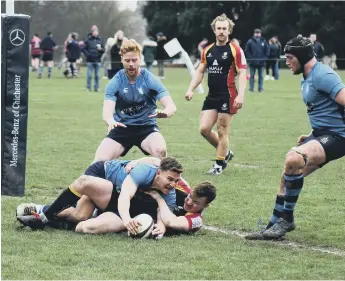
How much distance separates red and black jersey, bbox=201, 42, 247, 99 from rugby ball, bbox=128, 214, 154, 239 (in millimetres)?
4845

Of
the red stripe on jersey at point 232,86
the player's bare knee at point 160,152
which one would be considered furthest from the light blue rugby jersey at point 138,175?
the red stripe on jersey at point 232,86

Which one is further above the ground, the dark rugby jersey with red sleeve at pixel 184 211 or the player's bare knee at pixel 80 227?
the dark rugby jersey with red sleeve at pixel 184 211

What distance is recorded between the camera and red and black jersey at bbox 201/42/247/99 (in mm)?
12398

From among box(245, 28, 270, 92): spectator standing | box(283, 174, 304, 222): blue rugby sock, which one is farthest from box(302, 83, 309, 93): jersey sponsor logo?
box(245, 28, 270, 92): spectator standing

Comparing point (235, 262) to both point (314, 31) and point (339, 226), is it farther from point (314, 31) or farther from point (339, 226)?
point (314, 31)

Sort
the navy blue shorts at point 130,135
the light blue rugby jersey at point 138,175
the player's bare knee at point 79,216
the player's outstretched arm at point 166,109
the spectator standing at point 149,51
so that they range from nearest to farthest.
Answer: the light blue rugby jersey at point 138,175, the player's bare knee at point 79,216, the player's outstretched arm at point 166,109, the navy blue shorts at point 130,135, the spectator standing at point 149,51

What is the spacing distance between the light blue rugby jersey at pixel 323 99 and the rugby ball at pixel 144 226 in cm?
179

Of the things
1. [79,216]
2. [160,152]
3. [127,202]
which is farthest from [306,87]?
[79,216]

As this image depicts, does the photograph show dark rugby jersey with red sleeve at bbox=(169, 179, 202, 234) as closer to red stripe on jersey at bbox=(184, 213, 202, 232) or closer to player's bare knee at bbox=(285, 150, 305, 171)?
red stripe on jersey at bbox=(184, 213, 202, 232)

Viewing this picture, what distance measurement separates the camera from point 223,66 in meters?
12.5

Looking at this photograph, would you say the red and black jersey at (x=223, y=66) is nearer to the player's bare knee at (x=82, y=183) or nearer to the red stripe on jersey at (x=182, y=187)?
the red stripe on jersey at (x=182, y=187)

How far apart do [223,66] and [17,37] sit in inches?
210

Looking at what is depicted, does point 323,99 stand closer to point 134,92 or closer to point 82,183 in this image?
point 82,183

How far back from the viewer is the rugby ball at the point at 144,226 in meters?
7.78
